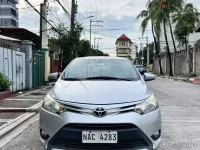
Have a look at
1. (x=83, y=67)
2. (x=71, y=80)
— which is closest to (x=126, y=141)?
(x=71, y=80)

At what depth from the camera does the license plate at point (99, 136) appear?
4.02 meters

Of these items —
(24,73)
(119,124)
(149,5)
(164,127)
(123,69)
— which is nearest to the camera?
(119,124)

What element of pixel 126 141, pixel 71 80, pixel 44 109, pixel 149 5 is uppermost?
pixel 149 5

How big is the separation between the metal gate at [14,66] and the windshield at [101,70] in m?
7.84

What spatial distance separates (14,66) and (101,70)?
9915mm

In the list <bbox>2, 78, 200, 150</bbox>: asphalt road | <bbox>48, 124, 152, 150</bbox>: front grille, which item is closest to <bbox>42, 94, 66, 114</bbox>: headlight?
<bbox>48, 124, 152, 150</bbox>: front grille

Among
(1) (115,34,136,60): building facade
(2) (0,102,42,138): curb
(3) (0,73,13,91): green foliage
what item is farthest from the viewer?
→ (1) (115,34,136,60): building facade

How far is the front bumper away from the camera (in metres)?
4.02

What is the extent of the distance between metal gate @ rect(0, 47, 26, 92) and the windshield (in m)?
7.84

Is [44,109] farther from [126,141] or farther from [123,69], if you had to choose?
[123,69]

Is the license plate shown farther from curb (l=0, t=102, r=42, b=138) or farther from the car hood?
curb (l=0, t=102, r=42, b=138)

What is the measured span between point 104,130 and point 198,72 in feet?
96.4

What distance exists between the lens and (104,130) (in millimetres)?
4031

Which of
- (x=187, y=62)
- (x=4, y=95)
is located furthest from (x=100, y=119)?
(x=187, y=62)
